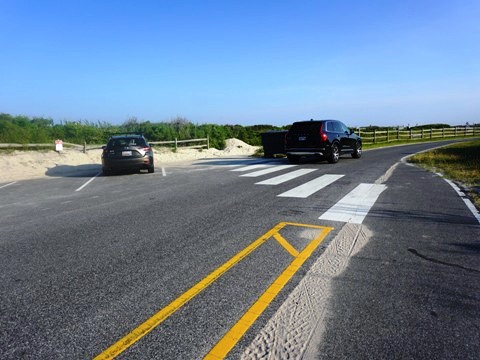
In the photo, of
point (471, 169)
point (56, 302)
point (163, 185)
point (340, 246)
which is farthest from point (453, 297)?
point (471, 169)

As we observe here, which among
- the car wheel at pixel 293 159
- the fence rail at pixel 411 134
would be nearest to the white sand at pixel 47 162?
the car wheel at pixel 293 159

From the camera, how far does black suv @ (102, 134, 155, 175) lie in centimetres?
1320

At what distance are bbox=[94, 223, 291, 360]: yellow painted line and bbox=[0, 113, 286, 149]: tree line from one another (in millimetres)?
20869

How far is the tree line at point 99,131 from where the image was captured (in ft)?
69.8

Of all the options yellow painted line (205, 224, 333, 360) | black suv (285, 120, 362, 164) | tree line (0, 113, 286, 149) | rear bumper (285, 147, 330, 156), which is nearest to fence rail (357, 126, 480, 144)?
tree line (0, 113, 286, 149)

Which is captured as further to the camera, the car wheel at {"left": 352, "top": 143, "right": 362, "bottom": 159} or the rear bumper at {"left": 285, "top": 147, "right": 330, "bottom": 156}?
the car wheel at {"left": 352, "top": 143, "right": 362, "bottom": 159}

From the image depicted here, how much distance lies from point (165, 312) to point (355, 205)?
494cm

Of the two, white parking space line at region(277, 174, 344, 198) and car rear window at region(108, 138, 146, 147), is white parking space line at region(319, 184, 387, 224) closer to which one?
white parking space line at region(277, 174, 344, 198)

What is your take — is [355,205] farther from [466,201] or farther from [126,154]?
[126,154]

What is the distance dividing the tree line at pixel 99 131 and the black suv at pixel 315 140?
46.2 feet

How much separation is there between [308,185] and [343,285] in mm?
6103

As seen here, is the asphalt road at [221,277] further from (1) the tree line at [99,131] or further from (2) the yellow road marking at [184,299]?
(1) the tree line at [99,131]

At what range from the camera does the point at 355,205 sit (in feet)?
22.6

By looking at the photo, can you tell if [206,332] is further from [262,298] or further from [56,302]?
[56,302]
